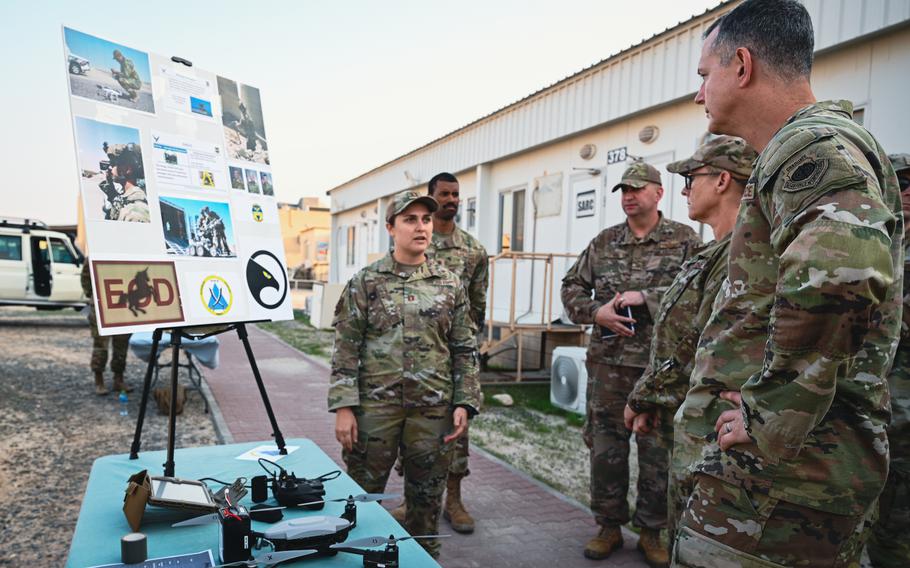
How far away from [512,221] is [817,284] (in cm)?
1031

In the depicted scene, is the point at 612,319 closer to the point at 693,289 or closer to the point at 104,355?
the point at 693,289

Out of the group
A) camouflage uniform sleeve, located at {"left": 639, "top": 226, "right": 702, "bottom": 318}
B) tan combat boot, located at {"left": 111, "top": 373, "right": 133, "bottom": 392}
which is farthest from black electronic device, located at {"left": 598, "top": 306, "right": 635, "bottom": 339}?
tan combat boot, located at {"left": 111, "top": 373, "right": 133, "bottom": 392}

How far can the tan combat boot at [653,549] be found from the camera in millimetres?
3553

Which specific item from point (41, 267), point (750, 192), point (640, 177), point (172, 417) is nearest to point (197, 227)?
point (172, 417)

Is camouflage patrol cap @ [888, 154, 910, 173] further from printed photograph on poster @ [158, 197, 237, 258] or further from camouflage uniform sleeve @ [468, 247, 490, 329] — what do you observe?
printed photograph on poster @ [158, 197, 237, 258]

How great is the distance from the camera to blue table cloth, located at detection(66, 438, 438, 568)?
1.90m

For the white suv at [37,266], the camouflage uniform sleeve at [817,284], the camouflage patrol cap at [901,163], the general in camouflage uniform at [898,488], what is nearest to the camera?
the camouflage uniform sleeve at [817,284]

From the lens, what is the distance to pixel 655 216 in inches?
154

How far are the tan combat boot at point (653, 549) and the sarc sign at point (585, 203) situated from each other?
6007mm

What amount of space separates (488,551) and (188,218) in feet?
8.58

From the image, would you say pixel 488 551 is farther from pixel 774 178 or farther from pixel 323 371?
pixel 323 371

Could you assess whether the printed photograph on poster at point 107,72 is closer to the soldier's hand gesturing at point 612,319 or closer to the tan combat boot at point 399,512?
the soldier's hand gesturing at point 612,319

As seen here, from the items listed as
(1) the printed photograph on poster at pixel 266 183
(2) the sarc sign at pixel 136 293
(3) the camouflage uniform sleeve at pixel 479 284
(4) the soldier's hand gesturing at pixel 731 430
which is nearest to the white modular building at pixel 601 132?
(3) the camouflage uniform sleeve at pixel 479 284

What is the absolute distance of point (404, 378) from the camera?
3070 millimetres
